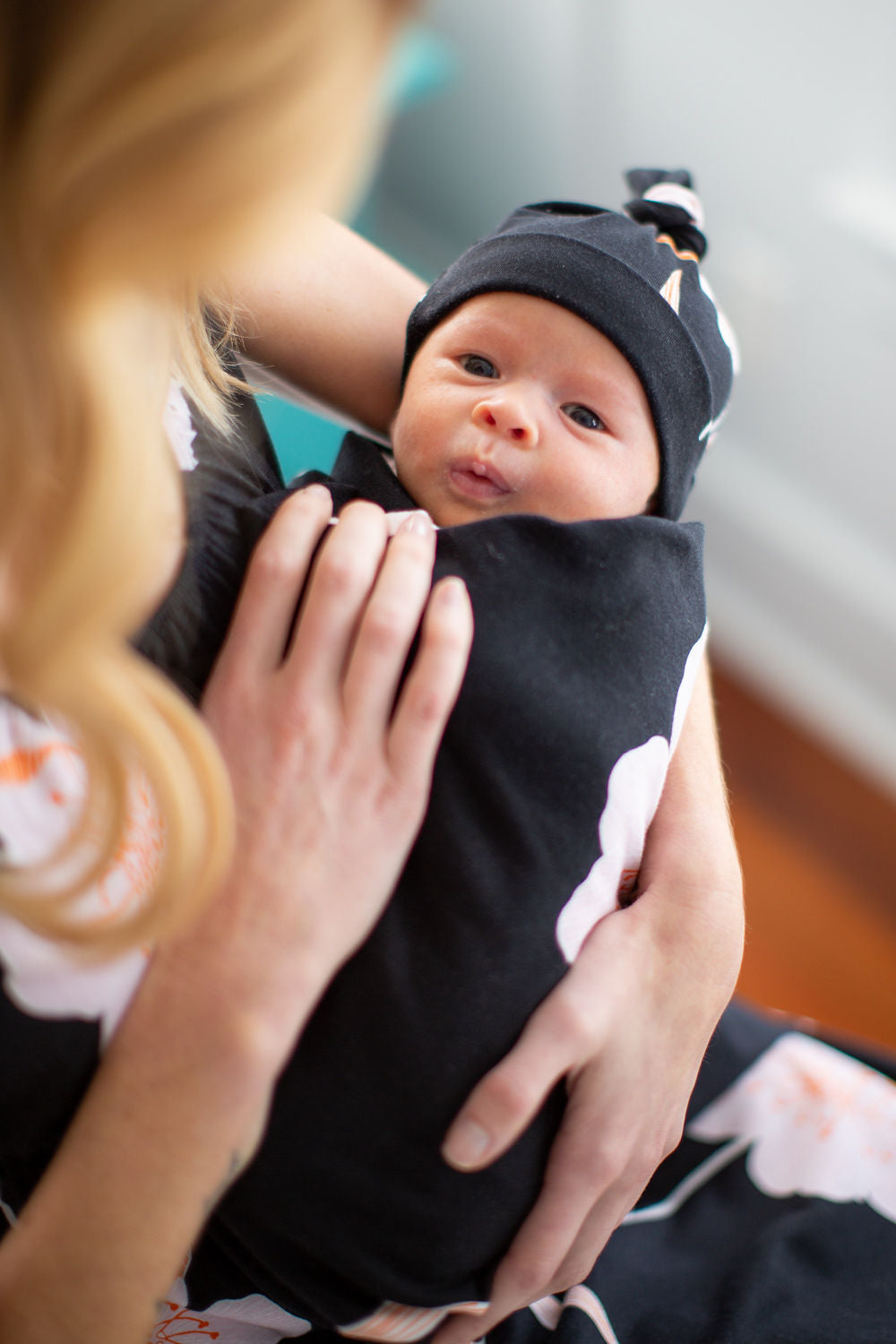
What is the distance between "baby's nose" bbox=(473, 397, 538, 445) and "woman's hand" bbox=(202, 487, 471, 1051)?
16 centimetres

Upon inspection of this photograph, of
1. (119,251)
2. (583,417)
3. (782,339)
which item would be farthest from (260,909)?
(782,339)

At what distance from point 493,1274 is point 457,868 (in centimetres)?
25

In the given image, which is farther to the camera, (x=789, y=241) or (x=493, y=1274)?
(x=789, y=241)

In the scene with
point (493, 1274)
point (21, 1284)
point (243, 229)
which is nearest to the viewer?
point (243, 229)

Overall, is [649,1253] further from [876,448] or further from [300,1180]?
[876,448]

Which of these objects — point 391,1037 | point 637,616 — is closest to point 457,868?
point 391,1037

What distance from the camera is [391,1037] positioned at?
1.98 ft

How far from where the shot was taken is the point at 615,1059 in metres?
0.65

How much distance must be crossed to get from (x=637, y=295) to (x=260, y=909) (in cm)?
53

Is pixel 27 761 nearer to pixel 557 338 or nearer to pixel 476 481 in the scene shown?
pixel 476 481

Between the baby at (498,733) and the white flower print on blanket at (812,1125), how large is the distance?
28cm

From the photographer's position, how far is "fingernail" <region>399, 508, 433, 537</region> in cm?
69

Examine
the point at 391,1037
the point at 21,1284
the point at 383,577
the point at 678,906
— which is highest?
the point at 383,577

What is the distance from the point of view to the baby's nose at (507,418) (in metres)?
0.77
